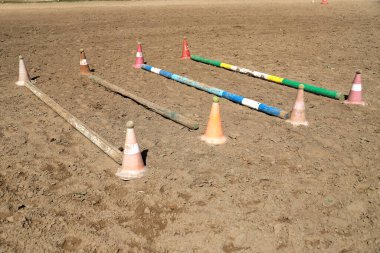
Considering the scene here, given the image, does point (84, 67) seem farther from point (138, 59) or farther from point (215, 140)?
point (215, 140)

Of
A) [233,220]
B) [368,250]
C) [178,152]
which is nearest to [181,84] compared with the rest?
[178,152]

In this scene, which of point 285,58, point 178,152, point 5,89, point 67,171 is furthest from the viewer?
point 285,58

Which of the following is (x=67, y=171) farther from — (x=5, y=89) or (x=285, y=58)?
(x=285, y=58)

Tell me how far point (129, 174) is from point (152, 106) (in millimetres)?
1879

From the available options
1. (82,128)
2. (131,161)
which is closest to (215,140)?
(131,161)

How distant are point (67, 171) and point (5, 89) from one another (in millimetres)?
3592

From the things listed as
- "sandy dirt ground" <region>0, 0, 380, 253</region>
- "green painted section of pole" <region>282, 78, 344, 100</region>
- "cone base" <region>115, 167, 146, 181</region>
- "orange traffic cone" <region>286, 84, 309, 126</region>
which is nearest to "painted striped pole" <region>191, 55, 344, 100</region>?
"green painted section of pole" <region>282, 78, 344, 100</region>

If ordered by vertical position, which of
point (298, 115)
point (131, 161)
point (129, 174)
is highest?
point (298, 115)

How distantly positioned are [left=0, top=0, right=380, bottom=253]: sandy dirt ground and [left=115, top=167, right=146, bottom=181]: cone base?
59 mm

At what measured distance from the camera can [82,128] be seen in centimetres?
448

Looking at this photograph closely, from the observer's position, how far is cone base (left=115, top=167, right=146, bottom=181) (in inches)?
139

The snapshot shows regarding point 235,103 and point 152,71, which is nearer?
point 235,103

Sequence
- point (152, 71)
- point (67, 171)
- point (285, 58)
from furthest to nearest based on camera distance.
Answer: point (285, 58) → point (152, 71) → point (67, 171)

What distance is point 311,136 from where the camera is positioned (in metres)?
4.45
